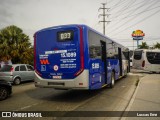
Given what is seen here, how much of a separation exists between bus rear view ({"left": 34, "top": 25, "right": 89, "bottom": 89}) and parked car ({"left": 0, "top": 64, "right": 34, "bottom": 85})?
627 centimetres

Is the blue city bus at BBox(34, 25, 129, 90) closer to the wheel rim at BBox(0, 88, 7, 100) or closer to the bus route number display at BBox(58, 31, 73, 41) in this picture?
the bus route number display at BBox(58, 31, 73, 41)

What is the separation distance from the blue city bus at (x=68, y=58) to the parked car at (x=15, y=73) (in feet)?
20.6

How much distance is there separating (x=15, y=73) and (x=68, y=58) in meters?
8.01

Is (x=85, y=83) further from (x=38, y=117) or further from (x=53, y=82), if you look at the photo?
(x=38, y=117)

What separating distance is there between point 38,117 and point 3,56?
26.6 meters

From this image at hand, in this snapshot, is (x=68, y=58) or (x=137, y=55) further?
(x=137, y=55)

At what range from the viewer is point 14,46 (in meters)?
30.8

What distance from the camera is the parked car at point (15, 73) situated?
47.5 feet

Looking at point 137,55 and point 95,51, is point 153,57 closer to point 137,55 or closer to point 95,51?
point 137,55

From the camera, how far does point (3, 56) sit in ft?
99.5

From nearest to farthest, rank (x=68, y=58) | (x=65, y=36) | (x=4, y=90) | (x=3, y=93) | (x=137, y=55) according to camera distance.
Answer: (x=68, y=58)
(x=65, y=36)
(x=3, y=93)
(x=4, y=90)
(x=137, y=55)

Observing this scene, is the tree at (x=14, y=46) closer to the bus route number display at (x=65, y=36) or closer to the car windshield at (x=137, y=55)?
the car windshield at (x=137, y=55)

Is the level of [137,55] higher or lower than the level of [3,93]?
higher

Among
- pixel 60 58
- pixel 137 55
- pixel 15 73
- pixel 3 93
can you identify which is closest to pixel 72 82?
pixel 60 58
